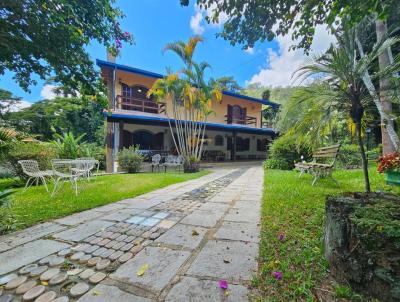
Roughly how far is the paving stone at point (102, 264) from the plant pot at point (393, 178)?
629cm

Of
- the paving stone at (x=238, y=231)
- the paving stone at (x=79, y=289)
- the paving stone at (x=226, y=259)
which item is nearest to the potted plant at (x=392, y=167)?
the paving stone at (x=238, y=231)

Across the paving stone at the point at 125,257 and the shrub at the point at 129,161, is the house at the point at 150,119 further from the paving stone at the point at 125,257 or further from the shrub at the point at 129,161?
the paving stone at the point at 125,257

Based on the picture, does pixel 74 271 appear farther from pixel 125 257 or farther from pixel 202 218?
pixel 202 218

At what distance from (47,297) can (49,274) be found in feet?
1.08

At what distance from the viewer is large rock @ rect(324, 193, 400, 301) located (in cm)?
143

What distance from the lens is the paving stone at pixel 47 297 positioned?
5.11 ft

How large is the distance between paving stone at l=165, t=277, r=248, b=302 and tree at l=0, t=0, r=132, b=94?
417cm

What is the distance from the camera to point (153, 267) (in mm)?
1972

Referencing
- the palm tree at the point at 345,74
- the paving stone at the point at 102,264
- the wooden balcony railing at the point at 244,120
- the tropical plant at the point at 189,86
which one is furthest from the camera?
the wooden balcony railing at the point at 244,120

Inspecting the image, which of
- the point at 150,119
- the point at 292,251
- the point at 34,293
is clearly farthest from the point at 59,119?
the point at 292,251

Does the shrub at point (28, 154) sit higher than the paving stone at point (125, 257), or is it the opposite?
the shrub at point (28, 154)

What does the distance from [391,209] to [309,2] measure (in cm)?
364

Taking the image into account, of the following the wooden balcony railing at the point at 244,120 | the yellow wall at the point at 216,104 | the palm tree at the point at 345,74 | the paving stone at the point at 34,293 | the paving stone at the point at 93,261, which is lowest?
the paving stone at the point at 34,293

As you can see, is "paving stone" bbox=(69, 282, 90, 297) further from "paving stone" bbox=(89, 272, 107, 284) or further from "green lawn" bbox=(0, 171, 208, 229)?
"green lawn" bbox=(0, 171, 208, 229)
